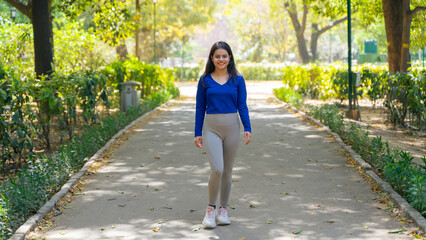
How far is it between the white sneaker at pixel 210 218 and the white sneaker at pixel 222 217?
2.9 inches

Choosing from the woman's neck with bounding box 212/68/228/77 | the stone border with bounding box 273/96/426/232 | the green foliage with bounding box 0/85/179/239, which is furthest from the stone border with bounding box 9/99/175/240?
the stone border with bounding box 273/96/426/232

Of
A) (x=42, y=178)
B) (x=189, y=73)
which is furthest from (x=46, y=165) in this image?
(x=189, y=73)

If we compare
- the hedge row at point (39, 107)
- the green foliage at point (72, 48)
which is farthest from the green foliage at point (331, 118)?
the green foliage at point (72, 48)

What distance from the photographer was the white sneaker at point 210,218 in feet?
19.4

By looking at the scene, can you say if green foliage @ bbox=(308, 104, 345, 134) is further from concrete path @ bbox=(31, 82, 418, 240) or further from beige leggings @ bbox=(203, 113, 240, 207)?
beige leggings @ bbox=(203, 113, 240, 207)

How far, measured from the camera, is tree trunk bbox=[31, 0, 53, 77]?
15297mm

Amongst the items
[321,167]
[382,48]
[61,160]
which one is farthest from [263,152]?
[382,48]

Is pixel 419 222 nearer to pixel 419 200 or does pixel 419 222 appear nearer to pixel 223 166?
pixel 419 200

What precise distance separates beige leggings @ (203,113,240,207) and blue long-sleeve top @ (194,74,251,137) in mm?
67

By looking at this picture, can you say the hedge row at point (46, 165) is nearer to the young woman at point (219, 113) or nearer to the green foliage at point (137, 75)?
the green foliage at point (137, 75)

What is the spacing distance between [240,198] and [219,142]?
1.54m

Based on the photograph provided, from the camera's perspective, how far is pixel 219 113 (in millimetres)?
5809

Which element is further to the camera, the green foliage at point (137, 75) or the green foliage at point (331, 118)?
the green foliage at point (137, 75)

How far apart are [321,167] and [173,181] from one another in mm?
2285
